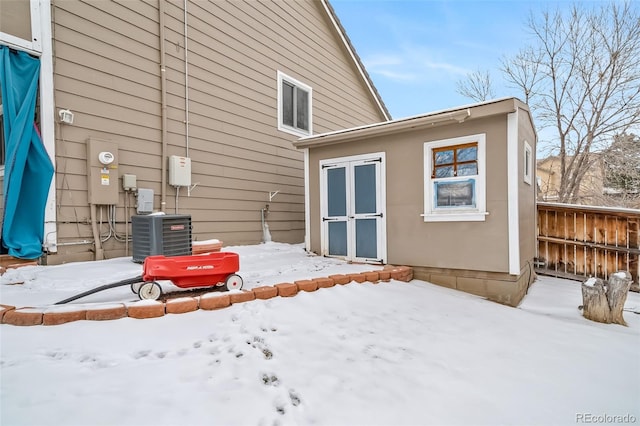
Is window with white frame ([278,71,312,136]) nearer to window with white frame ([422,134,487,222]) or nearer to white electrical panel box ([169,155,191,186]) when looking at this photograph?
white electrical panel box ([169,155,191,186])

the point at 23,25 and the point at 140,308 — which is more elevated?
the point at 23,25

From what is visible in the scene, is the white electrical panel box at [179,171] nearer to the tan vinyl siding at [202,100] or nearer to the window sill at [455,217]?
the tan vinyl siding at [202,100]

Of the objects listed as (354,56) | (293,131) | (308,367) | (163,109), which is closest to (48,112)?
(163,109)

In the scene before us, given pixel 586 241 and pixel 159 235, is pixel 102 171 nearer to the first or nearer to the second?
pixel 159 235

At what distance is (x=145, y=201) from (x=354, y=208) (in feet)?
10.1

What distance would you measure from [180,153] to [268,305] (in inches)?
132

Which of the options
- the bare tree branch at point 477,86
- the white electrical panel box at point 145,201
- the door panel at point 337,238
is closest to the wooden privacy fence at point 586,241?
the door panel at point 337,238

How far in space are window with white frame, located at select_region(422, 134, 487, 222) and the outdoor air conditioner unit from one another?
326 centimetres

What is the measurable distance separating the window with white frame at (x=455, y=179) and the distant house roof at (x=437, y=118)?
296 millimetres

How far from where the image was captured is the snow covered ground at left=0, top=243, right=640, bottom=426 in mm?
1537

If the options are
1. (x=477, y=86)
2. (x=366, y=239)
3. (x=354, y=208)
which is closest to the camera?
Result: (x=366, y=239)

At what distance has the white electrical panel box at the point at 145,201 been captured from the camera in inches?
178

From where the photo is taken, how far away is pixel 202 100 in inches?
217

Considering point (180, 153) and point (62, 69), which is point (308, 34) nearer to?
point (180, 153)
